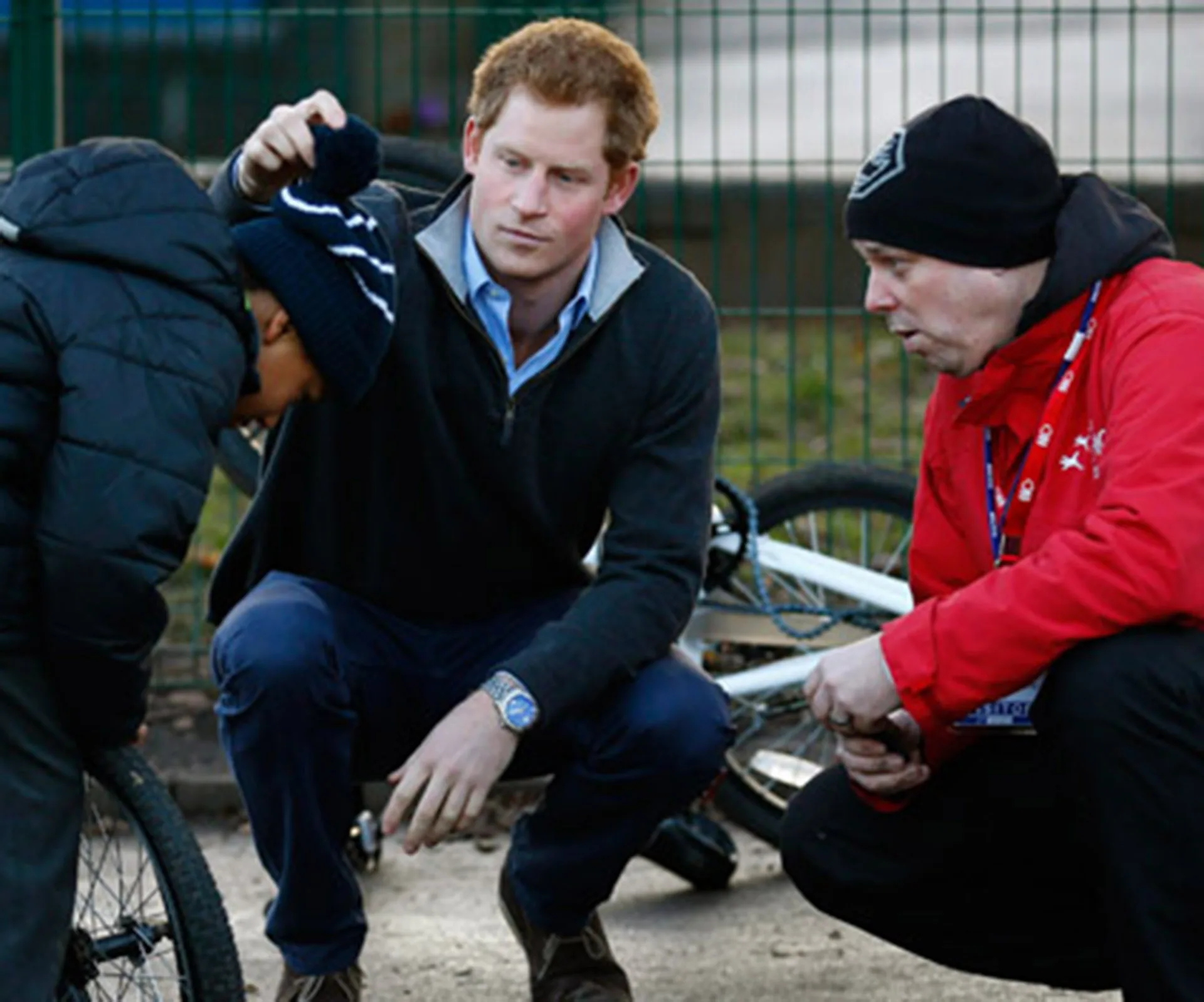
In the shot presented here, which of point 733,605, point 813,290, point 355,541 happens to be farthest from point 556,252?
point 813,290

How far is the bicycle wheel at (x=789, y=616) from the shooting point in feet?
18.7

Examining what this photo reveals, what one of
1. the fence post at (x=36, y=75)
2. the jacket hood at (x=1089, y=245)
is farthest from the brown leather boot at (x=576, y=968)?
the fence post at (x=36, y=75)

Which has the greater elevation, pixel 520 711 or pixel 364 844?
pixel 520 711

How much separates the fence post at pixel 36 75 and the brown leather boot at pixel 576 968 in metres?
2.69

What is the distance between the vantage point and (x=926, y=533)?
13.5ft

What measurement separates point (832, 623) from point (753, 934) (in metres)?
0.88

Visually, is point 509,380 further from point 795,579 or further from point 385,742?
point 795,579

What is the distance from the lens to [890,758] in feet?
13.1

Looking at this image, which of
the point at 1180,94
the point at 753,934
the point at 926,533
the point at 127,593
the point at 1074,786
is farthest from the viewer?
the point at 1180,94

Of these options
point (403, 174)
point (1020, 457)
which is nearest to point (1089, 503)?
point (1020, 457)

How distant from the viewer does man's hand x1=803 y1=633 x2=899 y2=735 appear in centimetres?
373

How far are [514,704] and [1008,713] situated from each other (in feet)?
2.42

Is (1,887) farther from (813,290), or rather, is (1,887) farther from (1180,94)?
(1180,94)

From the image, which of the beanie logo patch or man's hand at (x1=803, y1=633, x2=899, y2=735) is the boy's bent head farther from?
man's hand at (x1=803, y1=633, x2=899, y2=735)
